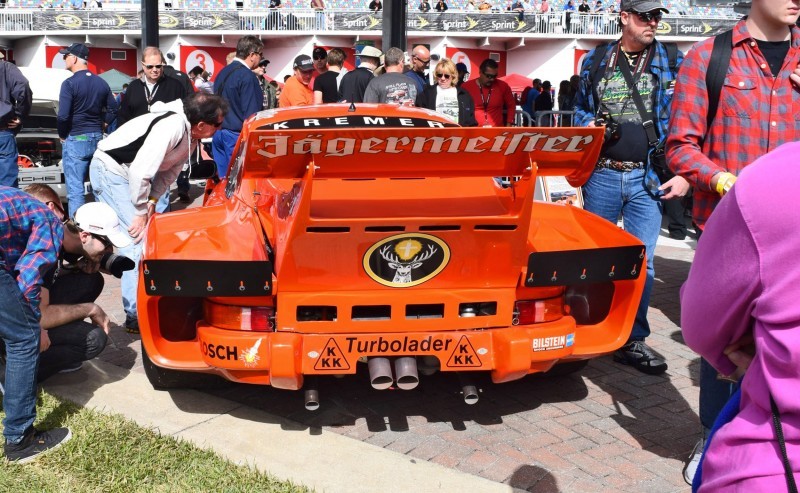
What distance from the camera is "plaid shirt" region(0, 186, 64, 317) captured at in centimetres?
375

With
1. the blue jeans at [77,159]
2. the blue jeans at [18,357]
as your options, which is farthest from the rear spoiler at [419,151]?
the blue jeans at [77,159]

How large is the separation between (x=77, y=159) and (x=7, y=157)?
3.41 ft

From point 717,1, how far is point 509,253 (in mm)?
6292

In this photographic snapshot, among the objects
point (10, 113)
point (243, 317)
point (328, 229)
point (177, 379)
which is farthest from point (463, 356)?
point (10, 113)

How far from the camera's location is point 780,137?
11.7 feet

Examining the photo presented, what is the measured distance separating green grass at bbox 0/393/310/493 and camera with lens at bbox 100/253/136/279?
1.01 m

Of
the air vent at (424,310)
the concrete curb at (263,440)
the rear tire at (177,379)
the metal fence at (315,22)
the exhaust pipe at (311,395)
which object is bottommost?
the concrete curb at (263,440)

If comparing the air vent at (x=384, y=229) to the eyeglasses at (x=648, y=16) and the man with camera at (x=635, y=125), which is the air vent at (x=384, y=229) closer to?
the man with camera at (x=635, y=125)

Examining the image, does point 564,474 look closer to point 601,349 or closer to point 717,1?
point 601,349

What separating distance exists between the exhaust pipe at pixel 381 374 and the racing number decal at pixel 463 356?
285 millimetres

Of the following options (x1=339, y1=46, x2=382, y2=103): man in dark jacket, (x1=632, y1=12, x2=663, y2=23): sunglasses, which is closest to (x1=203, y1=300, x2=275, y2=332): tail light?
(x1=632, y1=12, x2=663, y2=23): sunglasses

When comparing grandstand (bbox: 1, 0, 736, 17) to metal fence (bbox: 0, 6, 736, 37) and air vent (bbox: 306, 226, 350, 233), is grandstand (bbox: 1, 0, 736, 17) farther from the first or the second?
air vent (bbox: 306, 226, 350, 233)

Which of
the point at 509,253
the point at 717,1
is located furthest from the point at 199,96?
the point at 717,1

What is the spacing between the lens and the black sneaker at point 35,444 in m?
3.93
